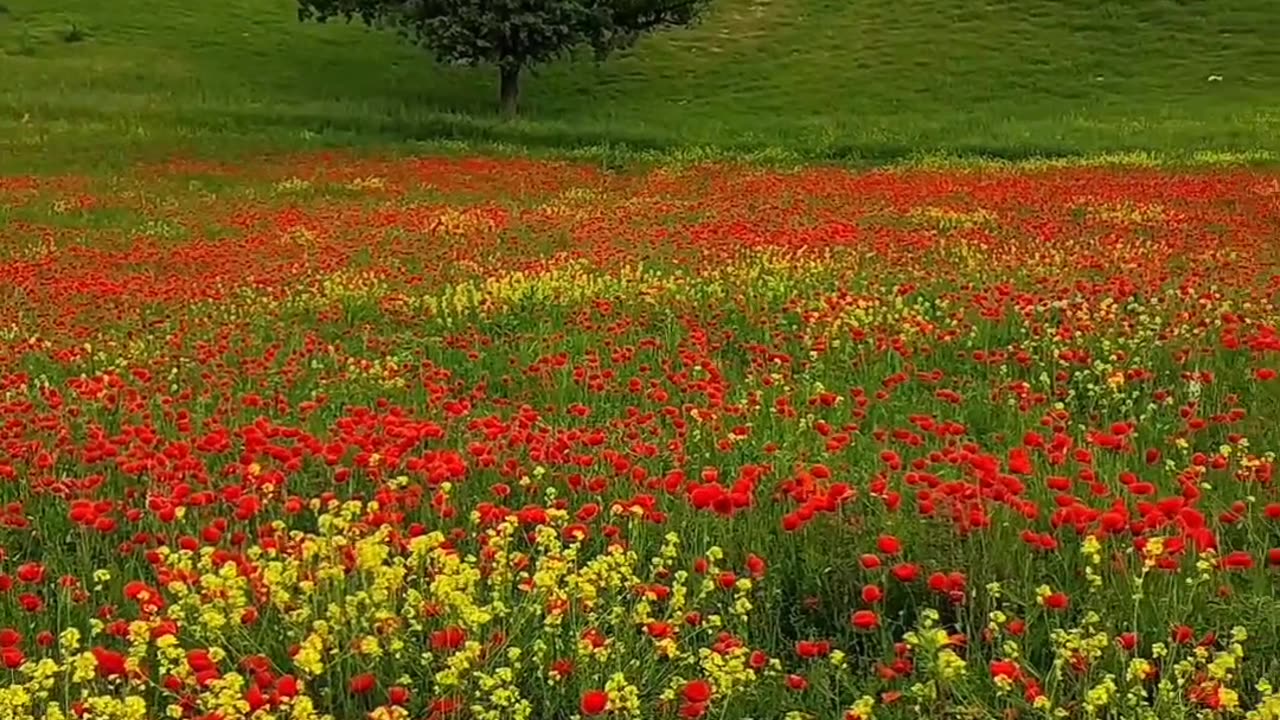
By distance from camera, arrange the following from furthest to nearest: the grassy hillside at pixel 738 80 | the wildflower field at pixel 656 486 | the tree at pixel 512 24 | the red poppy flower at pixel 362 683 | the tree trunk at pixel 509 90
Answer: the tree trunk at pixel 509 90 → the tree at pixel 512 24 → the grassy hillside at pixel 738 80 → the wildflower field at pixel 656 486 → the red poppy flower at pixel 362 683

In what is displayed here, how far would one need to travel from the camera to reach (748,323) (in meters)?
10.1

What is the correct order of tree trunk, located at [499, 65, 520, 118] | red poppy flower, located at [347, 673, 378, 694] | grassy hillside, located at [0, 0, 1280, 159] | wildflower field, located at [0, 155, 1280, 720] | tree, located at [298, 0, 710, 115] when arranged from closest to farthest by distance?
red poppy flower, located at [347, 673, 378, 694] → wildflower field, located at [0, 155, 1280, 720] → grassy hillside, located at [0, 0, 1280, 159] → tree, located at [298, 0, 710, 115] → tree trunk, located at [499, 65, 520, 118]

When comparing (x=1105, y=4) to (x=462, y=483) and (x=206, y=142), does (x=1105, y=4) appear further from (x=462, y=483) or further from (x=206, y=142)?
(x=462, y=483)

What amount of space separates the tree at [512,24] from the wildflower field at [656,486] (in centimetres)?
2411

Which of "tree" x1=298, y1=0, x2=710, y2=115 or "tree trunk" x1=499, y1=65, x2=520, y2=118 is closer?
"tree" x1=298, y1=0, x2=710, y2=115

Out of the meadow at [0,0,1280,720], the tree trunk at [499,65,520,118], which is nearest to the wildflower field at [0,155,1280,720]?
the meadow at [0,0,1280,720]

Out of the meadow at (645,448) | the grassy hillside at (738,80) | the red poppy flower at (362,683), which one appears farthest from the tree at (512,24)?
the red poppy flower at (362,683)

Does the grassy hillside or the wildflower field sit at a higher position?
the wildflower field

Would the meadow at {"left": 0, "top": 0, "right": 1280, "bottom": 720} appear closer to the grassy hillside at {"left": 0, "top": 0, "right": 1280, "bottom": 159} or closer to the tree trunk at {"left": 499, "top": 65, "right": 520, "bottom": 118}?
the grassy hillside at {"left": 0, "top": 0, "right": 1280, "bottom": 159}

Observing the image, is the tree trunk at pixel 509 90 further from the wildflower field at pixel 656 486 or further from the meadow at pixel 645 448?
the wildflower field at pixel 656 486

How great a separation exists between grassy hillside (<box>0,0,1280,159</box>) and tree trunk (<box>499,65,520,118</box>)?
909mm

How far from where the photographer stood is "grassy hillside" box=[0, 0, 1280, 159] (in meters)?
32.9

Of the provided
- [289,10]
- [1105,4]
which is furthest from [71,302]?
[1105,4]

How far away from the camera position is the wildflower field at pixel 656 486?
382 centimetres
